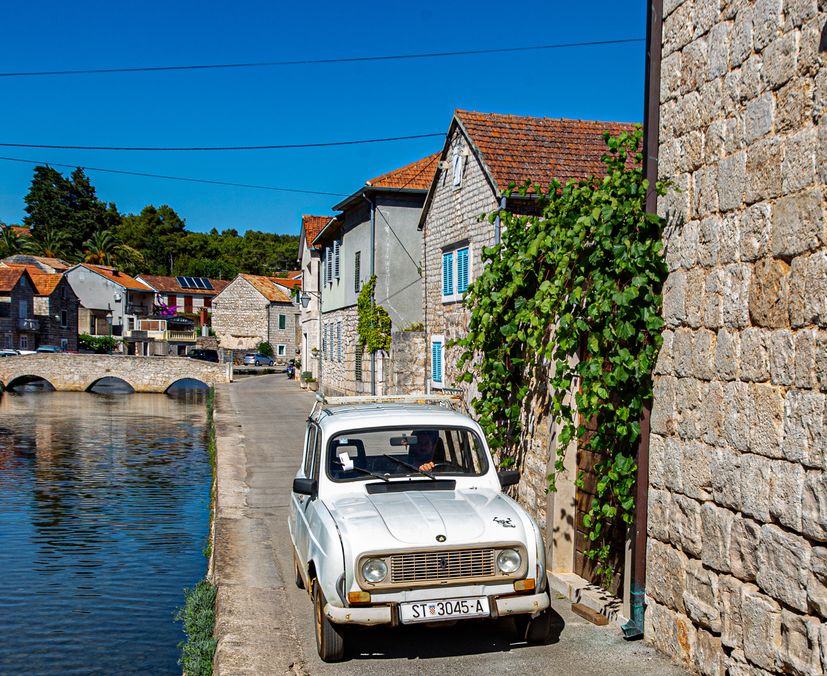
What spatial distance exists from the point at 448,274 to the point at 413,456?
12.6 m

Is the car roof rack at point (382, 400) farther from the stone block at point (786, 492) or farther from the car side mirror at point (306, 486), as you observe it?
the stone block at point (786, 492)

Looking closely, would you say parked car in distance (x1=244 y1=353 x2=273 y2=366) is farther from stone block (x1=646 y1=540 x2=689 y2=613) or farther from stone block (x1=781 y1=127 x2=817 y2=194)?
stone block (x1=781 y1=127 x2=817 y2=194)

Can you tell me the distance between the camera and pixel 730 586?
17.3ft

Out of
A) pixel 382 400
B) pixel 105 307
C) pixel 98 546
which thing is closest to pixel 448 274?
pixel 98 546

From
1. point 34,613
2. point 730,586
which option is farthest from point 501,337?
Result: point 34,613

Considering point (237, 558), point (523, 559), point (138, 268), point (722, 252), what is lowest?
point (237, 558)

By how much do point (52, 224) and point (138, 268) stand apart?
1074 cm

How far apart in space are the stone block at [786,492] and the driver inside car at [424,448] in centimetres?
319

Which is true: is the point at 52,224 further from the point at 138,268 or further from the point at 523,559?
the point at 523,559

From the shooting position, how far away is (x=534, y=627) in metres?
6.36

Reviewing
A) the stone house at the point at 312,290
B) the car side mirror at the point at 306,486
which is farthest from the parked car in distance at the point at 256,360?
the car side mirror at the point at 306,486

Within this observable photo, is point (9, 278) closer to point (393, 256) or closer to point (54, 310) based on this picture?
point (54, 310)

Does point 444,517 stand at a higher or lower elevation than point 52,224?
lower

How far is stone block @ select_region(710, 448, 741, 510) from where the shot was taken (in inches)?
204
